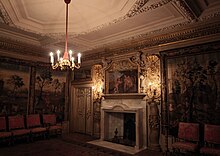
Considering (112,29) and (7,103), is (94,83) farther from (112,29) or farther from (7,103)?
(7,103)

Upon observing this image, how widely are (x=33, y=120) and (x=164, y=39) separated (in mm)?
6102

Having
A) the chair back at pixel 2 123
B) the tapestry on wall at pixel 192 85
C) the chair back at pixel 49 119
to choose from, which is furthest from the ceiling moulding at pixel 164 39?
the chair back at pixel 2 123

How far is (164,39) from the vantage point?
5.78 m

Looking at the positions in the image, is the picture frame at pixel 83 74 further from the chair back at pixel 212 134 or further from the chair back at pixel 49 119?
the chair back at pixel 212 134

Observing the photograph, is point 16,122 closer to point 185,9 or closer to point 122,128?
point 122,128

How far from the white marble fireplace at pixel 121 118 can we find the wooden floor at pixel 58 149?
451 millimetres

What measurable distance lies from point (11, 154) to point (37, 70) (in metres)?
3.80

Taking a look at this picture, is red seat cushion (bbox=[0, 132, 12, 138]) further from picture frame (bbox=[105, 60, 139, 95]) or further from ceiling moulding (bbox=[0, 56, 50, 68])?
picture frame (bbox=[105, 60, 139, 95])

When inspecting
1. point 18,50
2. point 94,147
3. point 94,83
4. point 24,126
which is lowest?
point 94,147

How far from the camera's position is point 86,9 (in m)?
4.38

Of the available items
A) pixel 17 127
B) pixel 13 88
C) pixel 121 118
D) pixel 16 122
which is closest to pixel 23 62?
pixel 13 88

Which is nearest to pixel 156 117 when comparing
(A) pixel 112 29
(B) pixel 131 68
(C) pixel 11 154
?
(B) pixel 131 68

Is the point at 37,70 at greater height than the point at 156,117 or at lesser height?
greater

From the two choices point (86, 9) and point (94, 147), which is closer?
point (86, 9)
